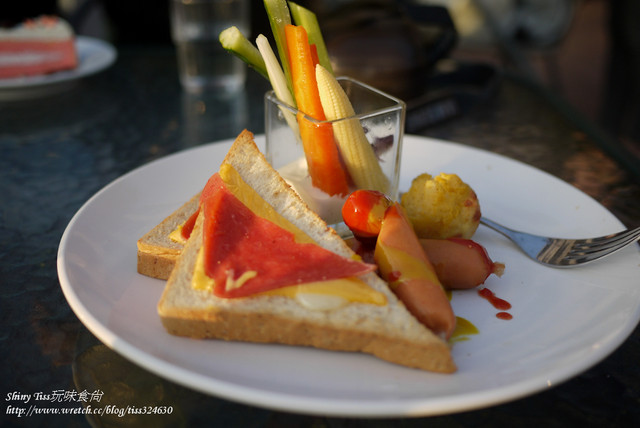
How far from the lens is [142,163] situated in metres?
2.14

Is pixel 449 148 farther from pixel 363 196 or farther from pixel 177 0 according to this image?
pixel 177 0

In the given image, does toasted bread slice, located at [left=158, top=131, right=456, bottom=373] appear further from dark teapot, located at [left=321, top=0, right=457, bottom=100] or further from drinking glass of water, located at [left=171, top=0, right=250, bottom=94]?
drinking glass of water, located at [left=171, top=0, right=250, bottom=94]

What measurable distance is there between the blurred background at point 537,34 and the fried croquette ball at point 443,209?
1.40 m

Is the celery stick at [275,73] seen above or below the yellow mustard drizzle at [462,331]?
above

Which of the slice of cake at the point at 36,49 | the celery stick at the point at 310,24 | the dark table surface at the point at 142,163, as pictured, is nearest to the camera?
the dark table surface at the point at 142,163

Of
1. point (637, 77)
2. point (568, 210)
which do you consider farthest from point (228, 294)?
point (637, 77)

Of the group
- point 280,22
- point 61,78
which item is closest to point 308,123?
point 280,22

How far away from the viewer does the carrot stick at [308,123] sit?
145 centimetres

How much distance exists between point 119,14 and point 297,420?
160 inches

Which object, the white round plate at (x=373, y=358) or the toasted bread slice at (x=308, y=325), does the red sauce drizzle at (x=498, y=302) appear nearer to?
the white round plate at (x=373, y=358)

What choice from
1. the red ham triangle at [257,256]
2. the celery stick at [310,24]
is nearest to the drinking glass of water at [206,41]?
the celery stick at [310,24]

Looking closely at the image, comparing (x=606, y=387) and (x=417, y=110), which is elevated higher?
(x=417, y=110)

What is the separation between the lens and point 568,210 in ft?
5.26

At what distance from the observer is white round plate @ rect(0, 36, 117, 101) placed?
8.27 feet
